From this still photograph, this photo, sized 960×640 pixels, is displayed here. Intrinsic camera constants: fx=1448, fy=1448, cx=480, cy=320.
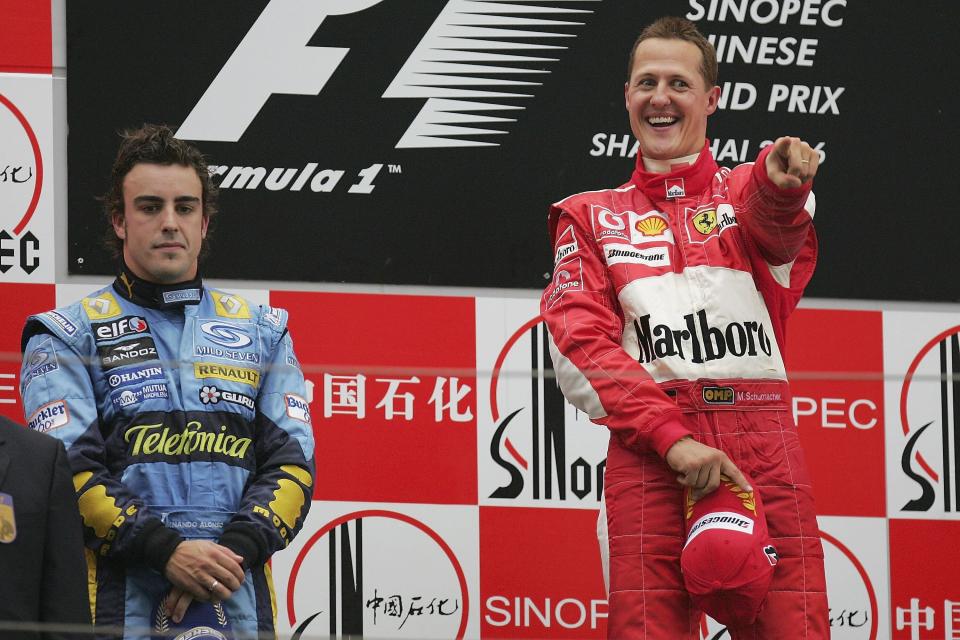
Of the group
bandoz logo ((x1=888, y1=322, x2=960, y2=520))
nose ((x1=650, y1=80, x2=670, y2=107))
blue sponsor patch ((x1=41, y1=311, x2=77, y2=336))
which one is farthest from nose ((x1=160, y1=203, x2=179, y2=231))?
bandoz logo ((x1=888, y1=322, x2=960, y2=520))

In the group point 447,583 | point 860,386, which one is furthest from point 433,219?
point 860,386

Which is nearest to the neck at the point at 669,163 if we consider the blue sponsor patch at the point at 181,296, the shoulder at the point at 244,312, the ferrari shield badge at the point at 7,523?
the shoulder at the point at 244,312

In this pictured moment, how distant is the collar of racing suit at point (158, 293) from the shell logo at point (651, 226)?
0.70 m

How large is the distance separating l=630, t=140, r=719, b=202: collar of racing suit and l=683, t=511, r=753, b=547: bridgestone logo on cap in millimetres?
528

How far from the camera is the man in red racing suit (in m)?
2.03

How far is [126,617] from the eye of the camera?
2.10m

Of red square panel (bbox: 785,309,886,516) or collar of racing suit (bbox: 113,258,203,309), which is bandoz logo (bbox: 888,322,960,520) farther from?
collar of racing suit (bbox: 113,258,203,309)

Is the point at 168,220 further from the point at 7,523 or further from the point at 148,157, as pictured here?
the point at 7,523

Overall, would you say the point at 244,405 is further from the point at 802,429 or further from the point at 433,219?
the point at 802,429

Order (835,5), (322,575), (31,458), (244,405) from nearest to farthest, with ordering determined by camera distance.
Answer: (31,458)
(244,405)
(322,575)
(835,5)

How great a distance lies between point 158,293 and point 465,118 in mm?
952

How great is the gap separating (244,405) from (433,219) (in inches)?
33.8

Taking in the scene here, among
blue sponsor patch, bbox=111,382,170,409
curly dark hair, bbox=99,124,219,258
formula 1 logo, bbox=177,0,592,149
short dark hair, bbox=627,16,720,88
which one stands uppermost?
formula 1 logo, bbox=177,0,592,149

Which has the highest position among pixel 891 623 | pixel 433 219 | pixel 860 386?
pixel 433 219
